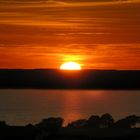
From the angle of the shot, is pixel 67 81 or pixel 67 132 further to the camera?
pixel 67 81

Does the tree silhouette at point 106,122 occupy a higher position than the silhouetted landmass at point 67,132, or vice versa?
the tree silhouette at point 106,122

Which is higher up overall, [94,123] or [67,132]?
[94,123]

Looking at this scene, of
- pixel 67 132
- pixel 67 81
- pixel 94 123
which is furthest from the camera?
pixel 67 81

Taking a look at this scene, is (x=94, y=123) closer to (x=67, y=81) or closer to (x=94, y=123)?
(x=94, y=123)

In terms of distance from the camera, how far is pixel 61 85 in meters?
22.6

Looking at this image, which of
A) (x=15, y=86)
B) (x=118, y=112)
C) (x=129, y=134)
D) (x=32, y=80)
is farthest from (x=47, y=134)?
(x=32, y=80)

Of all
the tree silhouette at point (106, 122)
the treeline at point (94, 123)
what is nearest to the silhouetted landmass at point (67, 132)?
the treeline at point (94, 123)

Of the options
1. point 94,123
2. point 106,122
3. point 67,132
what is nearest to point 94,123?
point 94,123

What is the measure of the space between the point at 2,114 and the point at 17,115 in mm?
301

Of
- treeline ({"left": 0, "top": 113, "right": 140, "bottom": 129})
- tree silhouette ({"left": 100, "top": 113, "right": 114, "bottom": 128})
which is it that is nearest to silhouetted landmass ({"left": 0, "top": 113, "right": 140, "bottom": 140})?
treeline ({"left": 0, "top": 113, "right": 140, "bottom": 129})

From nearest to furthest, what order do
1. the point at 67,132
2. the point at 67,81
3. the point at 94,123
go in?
the point at 67,132 < the point at 94,123 < the point at 67,81

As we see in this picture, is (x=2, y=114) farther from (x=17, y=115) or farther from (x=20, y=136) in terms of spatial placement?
(x=20, y=136)

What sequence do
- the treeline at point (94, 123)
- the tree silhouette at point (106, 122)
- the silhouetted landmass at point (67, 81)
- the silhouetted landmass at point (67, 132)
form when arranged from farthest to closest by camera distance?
the silhouetted landmass at point (67, 81) → the tree silhouette at point (106, 122) → the treeline at point (94, 123) → the silhouetted landmass at point (67, 132)

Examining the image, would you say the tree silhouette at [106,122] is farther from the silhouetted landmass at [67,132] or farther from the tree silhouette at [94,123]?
the silhouetted landmass at [67,132]
